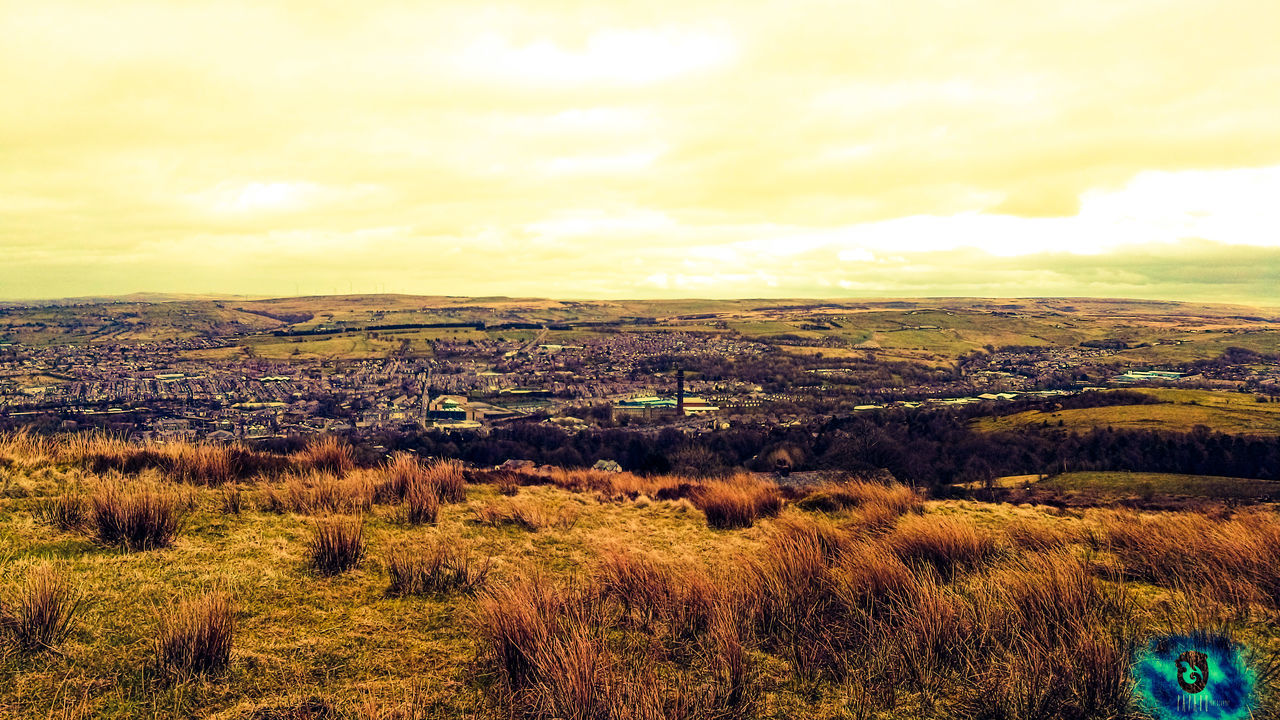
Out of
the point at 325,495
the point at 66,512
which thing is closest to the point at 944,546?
the point at 325,495

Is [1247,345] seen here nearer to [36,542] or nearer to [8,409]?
[36,542]

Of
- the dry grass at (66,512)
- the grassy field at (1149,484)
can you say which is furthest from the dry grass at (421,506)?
the grassy field at (1149,484)

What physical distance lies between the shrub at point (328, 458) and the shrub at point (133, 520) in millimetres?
4289

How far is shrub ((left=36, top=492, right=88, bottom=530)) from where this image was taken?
7.41 metres

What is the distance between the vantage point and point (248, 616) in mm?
5402

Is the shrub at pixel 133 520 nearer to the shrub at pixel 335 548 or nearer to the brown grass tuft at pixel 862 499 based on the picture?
the shrub at pixel 335 548

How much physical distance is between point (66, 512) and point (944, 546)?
34.5 feet

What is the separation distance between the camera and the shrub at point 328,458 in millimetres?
12367

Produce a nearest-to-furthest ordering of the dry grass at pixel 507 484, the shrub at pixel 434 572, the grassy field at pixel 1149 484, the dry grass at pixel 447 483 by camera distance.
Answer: the shrub at pixel 434 572
the dry grass at pixel 447 483
the dry grass at pixel 507 484
the grassy field at pixel 1149 484

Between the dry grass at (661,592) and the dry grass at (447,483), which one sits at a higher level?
the dry grass at (661,592)

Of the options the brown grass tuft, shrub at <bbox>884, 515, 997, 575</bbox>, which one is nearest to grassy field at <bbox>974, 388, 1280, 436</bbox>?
the brown grass tuft

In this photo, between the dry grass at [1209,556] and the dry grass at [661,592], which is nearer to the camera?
the dry grass at [661,592]

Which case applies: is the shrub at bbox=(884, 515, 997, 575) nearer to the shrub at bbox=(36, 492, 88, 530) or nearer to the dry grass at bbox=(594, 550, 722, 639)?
the dry grass at bbox=(594, 550, 722, 639)

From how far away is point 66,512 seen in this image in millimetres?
7582
